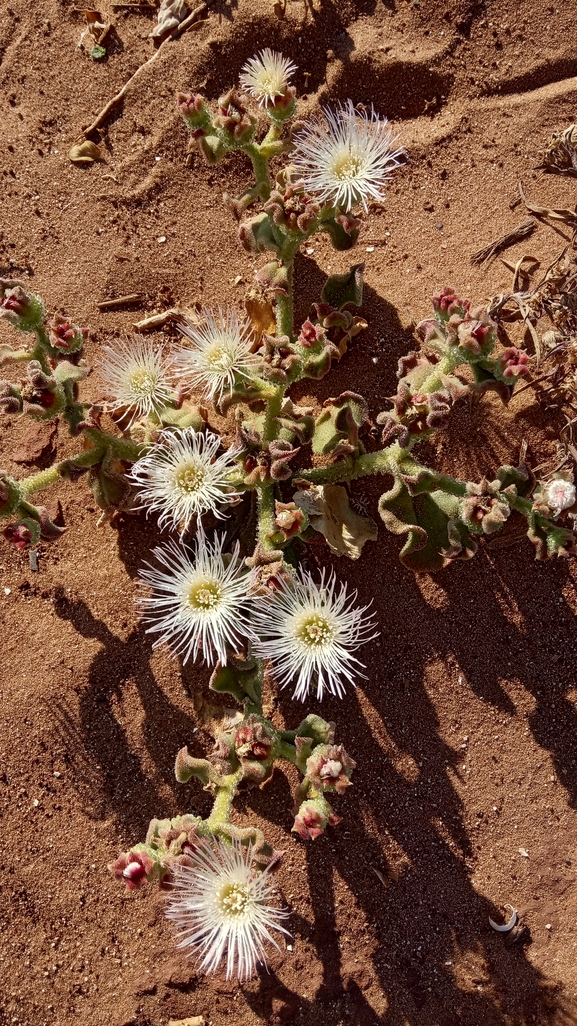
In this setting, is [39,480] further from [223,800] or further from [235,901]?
[235,901]

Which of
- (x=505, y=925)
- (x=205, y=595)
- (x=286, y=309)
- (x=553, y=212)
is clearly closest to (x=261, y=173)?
A: (x=286, y=309)

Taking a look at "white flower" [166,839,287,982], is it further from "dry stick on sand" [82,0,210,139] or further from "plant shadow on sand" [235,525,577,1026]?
"dry stick on sand" [82,0,210,139]

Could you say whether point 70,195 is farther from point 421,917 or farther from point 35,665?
point 421,917

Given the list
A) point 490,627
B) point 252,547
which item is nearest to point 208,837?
point 252,547

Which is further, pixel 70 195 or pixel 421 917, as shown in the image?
pixel 70 195

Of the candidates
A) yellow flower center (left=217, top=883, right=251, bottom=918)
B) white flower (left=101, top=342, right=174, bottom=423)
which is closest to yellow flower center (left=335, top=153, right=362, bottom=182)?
white flower (left=101, top=342, right=174, bottom=423)
